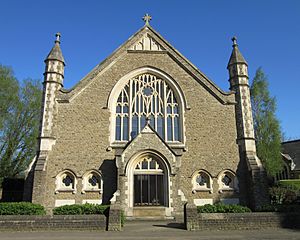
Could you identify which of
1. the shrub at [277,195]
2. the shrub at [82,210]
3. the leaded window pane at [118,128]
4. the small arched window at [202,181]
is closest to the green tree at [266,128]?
the shrub at [277,195]

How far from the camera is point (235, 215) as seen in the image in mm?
11898

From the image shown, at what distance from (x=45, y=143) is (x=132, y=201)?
688 cm

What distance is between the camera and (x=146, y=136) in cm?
1652

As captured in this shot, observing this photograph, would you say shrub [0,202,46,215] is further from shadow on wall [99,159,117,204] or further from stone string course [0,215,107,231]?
shadow on wall [99,159,117,204]

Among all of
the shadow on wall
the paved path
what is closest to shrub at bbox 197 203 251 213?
the paved path

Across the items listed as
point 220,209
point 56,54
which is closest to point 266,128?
point 220,209

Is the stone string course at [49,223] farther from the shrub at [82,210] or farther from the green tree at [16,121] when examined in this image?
the green tree at [16,121]

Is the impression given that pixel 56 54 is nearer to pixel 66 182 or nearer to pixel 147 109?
pixel 147 109

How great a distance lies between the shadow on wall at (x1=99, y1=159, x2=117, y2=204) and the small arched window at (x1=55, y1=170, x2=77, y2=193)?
1933 millimetres

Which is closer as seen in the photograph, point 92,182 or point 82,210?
point 82,210

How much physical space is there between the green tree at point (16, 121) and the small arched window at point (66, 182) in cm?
910

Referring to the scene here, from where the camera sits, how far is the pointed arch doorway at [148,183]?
1614 cm

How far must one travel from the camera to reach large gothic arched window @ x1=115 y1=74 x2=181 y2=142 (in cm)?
1862

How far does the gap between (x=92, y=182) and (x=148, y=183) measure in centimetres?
366
